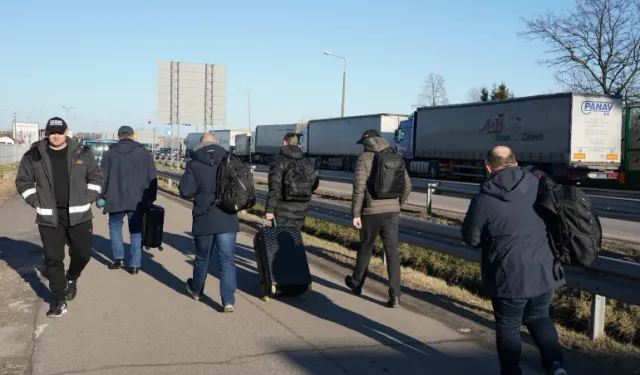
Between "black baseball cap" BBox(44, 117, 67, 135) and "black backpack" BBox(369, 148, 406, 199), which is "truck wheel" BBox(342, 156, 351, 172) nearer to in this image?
"black backpack" BBox(369, 148, 406, 199)

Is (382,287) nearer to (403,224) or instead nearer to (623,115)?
(403,224)

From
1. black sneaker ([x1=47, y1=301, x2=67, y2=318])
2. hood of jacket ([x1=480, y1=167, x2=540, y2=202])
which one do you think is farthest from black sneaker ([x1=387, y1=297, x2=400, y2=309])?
black sneaker ([x1=47, y1=301, x2=67, y2=318])

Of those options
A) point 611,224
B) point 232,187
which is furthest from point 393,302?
point 611,224

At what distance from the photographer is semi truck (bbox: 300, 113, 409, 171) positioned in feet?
131

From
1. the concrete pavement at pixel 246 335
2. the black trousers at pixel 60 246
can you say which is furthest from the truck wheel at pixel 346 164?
the black trousers at pixel 60 246

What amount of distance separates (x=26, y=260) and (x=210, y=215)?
4.32m

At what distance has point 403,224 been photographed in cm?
898

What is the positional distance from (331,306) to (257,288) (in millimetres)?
1171

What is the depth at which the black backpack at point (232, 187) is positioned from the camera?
21.2 ft

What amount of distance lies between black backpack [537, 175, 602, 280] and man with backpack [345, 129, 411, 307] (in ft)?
8.52

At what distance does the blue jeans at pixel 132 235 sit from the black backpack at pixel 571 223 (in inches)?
222

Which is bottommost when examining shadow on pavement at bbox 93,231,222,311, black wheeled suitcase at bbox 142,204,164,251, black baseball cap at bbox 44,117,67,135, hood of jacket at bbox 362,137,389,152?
shadow on pavement at bbox 93,231,222,311

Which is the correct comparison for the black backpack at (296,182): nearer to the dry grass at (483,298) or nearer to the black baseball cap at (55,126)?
the dry grass at (483,298)

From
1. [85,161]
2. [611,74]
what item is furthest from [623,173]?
[85,161]
